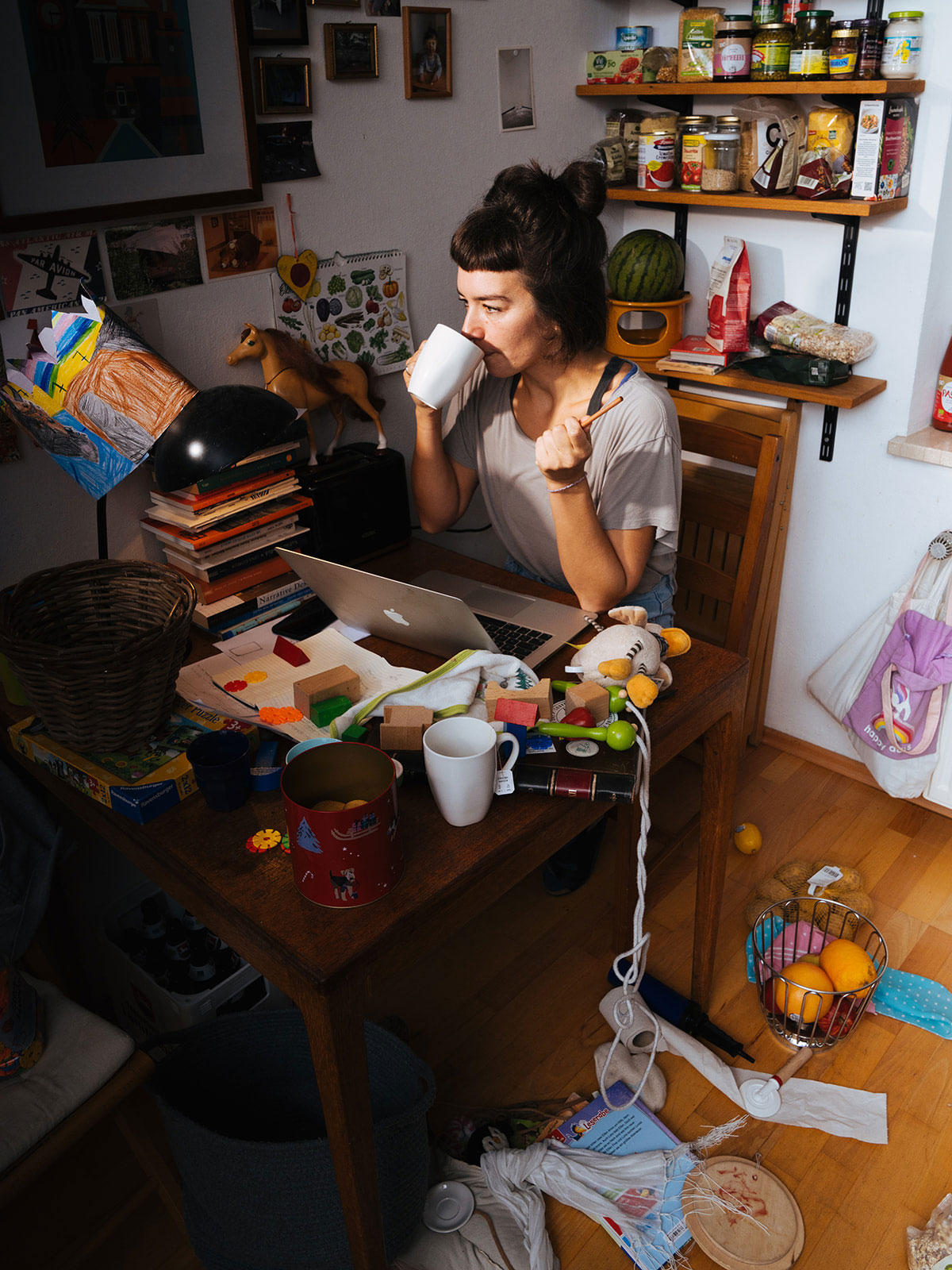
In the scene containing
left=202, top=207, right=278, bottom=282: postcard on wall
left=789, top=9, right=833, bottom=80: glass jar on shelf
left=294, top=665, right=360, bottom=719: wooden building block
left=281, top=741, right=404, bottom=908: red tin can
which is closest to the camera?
left=281, top=741, right=404, bottom=908: red tin can

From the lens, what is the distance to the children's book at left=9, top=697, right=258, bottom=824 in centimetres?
111

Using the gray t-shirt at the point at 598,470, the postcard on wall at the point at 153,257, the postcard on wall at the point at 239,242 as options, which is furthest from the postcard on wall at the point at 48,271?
the gray t-shirt at the point at 598,470

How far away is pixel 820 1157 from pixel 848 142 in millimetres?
1784

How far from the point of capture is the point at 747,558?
2070 mm

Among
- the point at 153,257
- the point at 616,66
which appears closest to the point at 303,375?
the point at 153,257

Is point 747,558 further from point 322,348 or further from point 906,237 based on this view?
point 322,348

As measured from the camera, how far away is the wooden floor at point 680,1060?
144 cm

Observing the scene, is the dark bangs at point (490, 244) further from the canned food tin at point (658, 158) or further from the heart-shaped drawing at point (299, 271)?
the canned food tin at point (658, 158)

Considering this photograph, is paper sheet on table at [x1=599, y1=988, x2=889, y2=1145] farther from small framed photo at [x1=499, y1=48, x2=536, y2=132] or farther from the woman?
small framed photo at [x1=499, y1=48, x2=536, y2=132]

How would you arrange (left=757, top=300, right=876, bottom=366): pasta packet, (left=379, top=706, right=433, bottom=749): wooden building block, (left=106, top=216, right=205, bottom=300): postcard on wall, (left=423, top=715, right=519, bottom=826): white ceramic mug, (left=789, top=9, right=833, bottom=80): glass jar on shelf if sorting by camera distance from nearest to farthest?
(left=423, top=715, right=519, bottom=826): white ceramic mug, (left=379, top=706, right=433, bottom=749): wooden building block, (left=106, top=216, right=205, bottom=300): postcard on wall, (left=789, top=9, right=833, bottom=80): glass jar on shelf, (left=757, top=300, right=876, bottom=366): pasta packet

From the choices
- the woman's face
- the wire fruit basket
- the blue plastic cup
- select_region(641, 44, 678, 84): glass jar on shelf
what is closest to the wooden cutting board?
the wire fruit basket

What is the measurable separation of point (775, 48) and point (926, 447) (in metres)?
0.81

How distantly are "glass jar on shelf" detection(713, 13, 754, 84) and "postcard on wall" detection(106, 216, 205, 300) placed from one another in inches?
43.4

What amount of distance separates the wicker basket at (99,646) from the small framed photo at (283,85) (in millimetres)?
816
